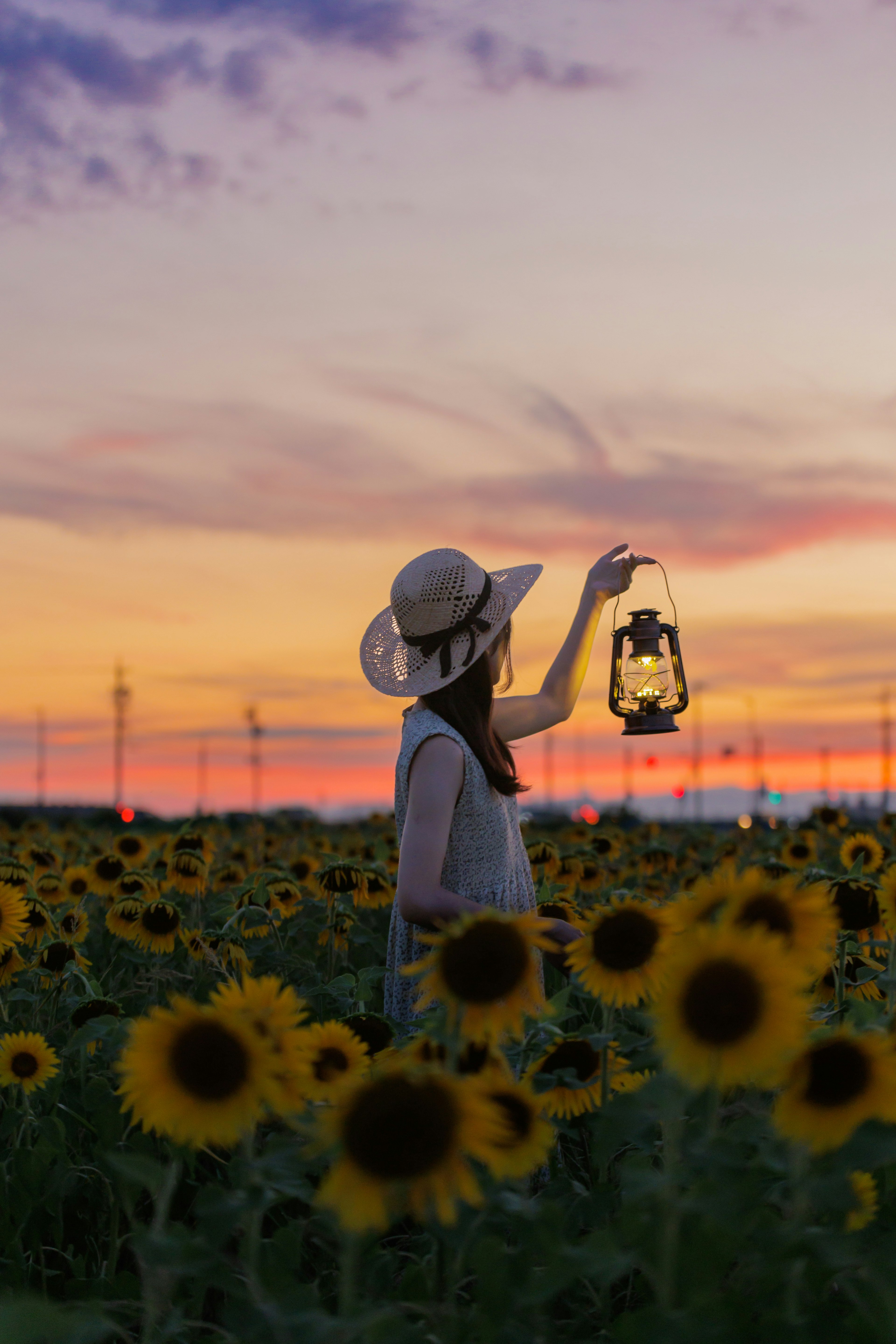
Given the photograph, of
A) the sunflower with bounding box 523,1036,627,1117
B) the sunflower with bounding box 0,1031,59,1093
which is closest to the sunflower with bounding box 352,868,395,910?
the sunflower with bounding box 0,1031,59,1093

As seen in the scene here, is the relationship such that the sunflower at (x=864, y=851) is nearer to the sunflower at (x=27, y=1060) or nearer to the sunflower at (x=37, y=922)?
the sunflower at (x=37, y=922)

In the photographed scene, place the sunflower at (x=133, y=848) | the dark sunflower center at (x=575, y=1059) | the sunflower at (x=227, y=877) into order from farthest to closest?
the sunflower at (x=133, y=848), the sunflower at (x=227, y=877), the dark sunflower center at (x=575, y=1059)

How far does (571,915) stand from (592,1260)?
240 cm

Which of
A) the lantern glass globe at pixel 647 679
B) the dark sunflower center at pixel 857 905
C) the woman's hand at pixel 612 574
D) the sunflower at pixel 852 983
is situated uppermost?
the woman's hand at pixel 612 574

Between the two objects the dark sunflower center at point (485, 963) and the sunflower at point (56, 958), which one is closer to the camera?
the dark sunflower center at point (485, 963)

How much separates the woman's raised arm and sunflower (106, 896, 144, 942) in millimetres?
2130

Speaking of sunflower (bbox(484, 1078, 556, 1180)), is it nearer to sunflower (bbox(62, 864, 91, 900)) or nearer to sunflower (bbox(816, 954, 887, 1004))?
sunflower (bbox(816, 954, 887, 1004))

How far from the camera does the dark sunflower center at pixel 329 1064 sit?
93.8 inches

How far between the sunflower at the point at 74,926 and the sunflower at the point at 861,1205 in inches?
148

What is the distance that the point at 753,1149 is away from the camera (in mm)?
2438

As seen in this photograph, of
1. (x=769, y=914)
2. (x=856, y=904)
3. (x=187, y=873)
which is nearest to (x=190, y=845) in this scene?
(x=187, y=873)

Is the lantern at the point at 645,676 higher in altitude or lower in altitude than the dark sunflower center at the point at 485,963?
higher

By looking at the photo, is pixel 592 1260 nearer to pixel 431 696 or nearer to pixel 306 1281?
pixel 306 1281

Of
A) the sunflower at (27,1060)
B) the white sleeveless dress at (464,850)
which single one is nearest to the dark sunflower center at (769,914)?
the white sleeveless dress at (464,850)
